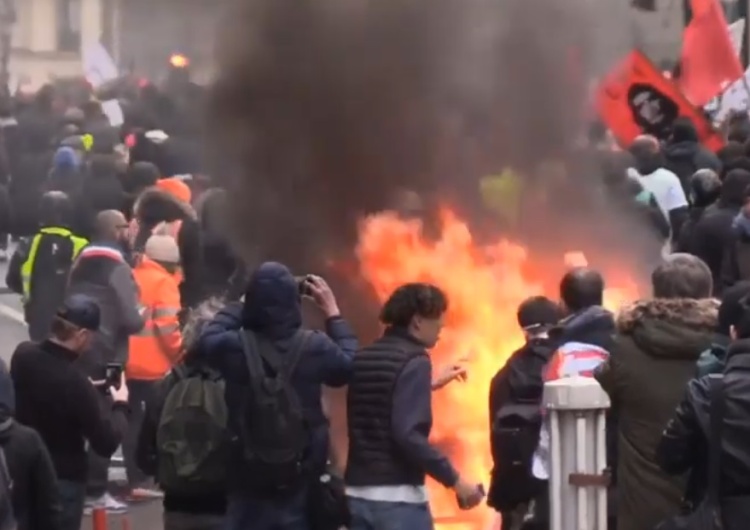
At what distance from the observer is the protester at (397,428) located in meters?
6.40

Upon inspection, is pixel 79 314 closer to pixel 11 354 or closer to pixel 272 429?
pixel 272 429

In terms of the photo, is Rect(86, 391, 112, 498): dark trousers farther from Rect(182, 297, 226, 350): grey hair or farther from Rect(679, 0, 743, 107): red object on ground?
Rect(679, 0, 743, 107): red object on ground

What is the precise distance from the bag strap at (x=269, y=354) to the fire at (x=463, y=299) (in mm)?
2311

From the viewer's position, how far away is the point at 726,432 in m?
5.42

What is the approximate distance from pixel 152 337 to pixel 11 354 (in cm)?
347

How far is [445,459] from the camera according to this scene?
641 centimetres

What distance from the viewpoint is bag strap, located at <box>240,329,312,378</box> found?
6.40 meters

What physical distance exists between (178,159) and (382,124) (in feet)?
16.7

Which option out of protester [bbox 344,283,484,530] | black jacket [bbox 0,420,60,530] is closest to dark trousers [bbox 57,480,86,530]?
black jacket [bbox 0,420,60,530]

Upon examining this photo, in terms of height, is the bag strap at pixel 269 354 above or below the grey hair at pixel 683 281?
below

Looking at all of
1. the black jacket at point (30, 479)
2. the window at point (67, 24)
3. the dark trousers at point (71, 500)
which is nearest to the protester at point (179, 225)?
the dark trousers at point (71, 500)

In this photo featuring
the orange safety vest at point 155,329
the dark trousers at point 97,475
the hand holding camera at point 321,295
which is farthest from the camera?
the orange safety vest at point 155,329

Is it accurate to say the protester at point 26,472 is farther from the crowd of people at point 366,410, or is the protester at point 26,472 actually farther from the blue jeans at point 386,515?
the blue jeans at point 386,515

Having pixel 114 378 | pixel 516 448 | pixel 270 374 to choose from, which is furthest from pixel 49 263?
pixel 270 374
